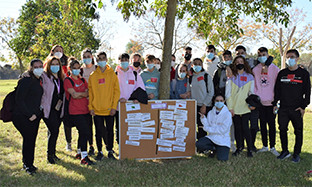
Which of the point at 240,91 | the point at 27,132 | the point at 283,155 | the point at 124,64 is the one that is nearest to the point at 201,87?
the point at 240,91

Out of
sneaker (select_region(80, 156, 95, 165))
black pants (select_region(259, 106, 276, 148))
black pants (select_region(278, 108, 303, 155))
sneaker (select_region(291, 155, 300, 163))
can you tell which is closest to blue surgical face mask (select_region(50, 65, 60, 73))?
sneaker (select_region(80, 156, 95, 165))

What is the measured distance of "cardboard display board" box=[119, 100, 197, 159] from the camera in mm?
5934

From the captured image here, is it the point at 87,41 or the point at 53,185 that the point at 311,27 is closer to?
the point at 87,41

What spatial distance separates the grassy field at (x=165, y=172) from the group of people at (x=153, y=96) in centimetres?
26

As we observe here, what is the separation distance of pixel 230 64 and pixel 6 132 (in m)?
7.67

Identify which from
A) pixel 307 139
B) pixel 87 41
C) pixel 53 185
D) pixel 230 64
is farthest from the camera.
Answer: pixel 87 41

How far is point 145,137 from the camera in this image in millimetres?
6020

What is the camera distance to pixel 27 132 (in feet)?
16.6

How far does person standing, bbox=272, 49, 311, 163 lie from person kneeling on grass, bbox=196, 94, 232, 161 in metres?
1.26

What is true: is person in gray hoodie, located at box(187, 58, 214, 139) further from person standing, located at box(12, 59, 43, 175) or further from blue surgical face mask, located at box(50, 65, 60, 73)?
person standing, located at box(12, 59, 43, 175)

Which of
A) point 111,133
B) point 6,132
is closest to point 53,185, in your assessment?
point 111,133

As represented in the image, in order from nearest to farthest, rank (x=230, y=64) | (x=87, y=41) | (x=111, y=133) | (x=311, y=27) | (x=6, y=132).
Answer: (x=111, y=133) → (x=230, y=64) → (x=6, y=132) → (x=87, y=41) → (x=311, y=27)

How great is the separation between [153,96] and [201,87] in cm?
111

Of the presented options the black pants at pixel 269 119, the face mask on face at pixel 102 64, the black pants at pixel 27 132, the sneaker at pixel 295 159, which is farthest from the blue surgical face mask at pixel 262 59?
the black pants at pixel 27 132
